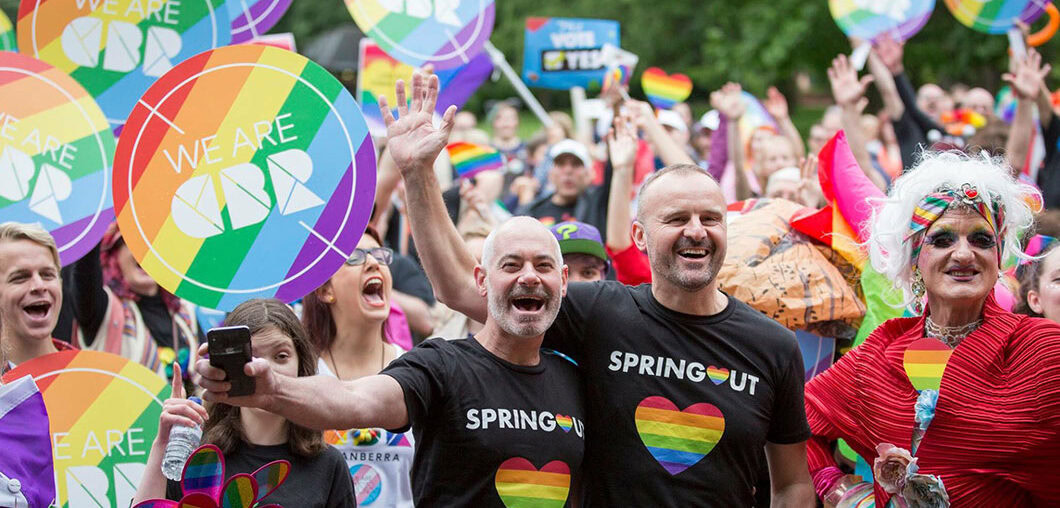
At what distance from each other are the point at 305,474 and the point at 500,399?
0.70 metres

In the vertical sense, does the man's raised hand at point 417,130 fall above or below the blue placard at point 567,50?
above

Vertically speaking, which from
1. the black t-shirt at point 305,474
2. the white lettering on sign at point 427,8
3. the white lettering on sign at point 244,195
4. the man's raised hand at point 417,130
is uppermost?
the white lettering on sign at point 427,8

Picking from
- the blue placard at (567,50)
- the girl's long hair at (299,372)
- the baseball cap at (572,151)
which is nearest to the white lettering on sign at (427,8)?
the baseball cap at (572,151)

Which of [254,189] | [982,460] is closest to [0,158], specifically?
[254,189]

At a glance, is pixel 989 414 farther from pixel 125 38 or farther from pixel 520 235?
pixel 125 38

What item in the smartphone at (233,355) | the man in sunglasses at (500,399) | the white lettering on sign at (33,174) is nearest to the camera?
the smartphone at (233,355)

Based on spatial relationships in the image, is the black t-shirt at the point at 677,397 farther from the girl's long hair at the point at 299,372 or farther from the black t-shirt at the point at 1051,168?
the black t-shirt at the point at 1051,168

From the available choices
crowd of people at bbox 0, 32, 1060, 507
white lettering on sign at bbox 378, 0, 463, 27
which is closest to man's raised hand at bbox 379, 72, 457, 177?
crowd of people at bbox 0, 32, 1060, 507

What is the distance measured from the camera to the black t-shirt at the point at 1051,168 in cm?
675

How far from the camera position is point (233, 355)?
7.96ft

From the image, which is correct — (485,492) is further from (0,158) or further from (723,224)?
(0,158)

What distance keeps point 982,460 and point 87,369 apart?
275cm

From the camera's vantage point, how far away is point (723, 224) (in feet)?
11.1

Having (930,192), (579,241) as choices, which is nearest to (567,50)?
(579,241)
